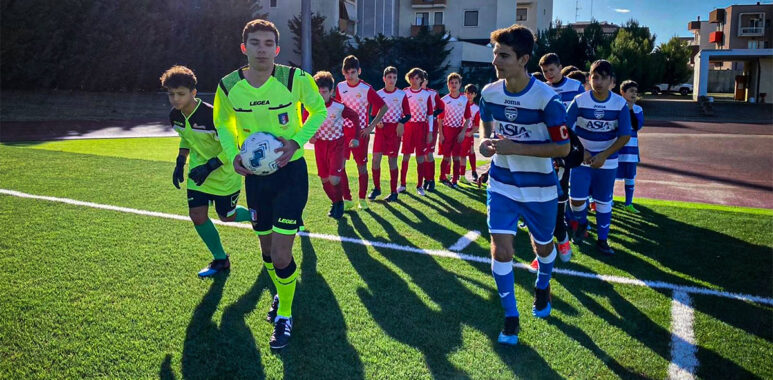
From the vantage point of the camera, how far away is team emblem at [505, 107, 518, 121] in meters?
3.92

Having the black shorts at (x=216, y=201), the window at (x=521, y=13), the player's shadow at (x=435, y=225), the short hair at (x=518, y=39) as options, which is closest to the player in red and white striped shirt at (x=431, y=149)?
the player's shadow at (x=435, y=225)

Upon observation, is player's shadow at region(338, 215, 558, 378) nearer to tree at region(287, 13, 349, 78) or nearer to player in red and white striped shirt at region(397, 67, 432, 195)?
player in red and white striped shirt at region(397, 67, 432, 195)

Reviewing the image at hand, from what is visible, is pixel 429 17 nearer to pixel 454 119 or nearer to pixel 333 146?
pixel 454 119

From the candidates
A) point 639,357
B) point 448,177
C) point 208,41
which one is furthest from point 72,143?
point 208,41

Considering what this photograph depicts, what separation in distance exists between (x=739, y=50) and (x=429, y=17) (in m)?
27.0

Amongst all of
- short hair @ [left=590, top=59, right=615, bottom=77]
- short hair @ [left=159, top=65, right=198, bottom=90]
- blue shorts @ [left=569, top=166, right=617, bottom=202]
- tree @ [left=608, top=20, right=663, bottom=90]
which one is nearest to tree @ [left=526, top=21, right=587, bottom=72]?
tree @ [left=608, top=20, right=663, bottom=90]

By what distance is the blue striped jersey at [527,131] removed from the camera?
3.78 metres

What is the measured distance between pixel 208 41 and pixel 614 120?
33.3 meters

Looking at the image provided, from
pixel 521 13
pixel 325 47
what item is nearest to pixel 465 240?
pixel 325 47

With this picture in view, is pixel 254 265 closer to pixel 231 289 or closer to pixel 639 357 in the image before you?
pixel 231 289

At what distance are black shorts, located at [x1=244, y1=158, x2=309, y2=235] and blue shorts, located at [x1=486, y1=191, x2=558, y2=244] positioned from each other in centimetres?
145

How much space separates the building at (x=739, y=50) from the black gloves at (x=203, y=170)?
44.0 meters

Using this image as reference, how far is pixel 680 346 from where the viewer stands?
3.96 meters

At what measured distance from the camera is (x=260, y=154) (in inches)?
145
